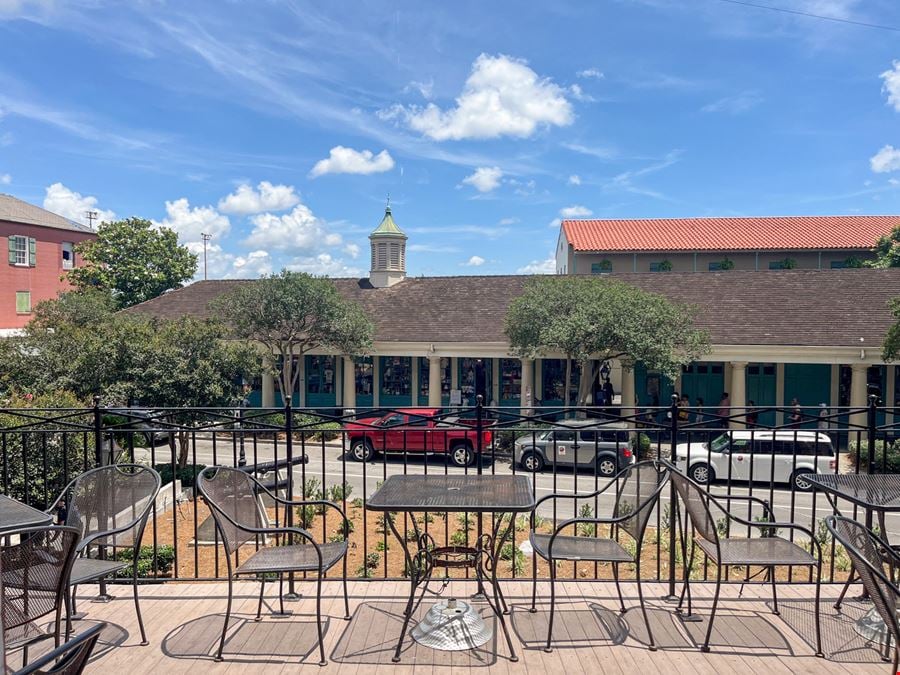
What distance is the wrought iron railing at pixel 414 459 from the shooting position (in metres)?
4.91

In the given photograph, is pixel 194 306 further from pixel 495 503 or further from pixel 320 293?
pixel 495 503

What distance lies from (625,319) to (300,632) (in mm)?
15764

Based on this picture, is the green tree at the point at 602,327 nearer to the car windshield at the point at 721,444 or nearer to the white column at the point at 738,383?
the white column at the point at 738,383

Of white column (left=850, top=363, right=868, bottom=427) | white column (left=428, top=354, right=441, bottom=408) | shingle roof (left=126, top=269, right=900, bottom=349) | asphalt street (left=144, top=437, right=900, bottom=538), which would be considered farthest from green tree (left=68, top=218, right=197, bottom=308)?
white column (left=850, top=363, right=868, bottom=427)

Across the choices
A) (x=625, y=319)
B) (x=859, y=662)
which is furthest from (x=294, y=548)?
(x=625, y=319)

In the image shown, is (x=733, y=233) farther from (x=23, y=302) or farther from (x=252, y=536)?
(x=23, y=302)

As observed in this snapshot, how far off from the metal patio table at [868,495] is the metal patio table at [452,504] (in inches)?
78.7

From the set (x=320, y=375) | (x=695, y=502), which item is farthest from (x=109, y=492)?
(x=320, y=375)

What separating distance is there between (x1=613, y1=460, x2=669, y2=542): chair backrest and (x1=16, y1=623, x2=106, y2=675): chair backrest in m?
3.07

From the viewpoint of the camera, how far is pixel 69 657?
187cm

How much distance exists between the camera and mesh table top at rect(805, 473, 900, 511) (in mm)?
3988

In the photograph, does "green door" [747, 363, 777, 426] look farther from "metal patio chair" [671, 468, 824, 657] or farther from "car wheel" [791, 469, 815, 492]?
"metal patio chair" [671, 468, 824, 657]

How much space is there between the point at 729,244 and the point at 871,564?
126ft

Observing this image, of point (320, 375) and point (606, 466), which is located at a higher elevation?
point (320, 375)
